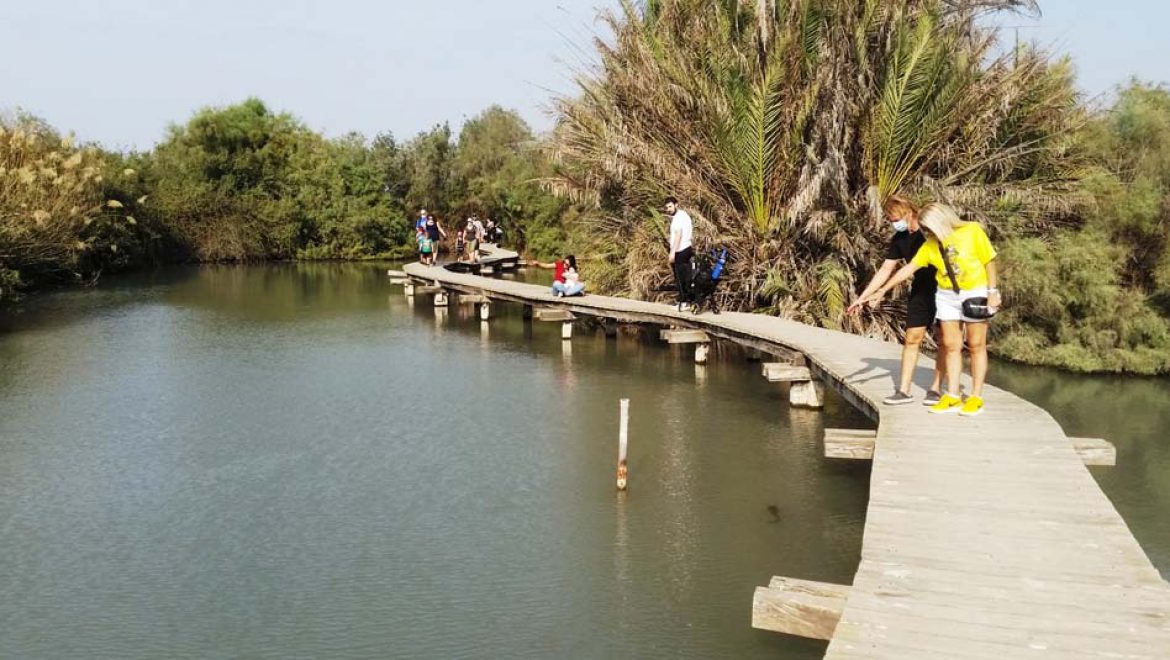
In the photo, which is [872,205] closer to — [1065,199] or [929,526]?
[1065,199]

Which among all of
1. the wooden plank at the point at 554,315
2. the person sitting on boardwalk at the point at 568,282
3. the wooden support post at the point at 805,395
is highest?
the person sitting on boardwalk at the point at 568,282

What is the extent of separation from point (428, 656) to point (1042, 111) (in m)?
14.7

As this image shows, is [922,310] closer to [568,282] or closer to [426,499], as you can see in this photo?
[426,499]

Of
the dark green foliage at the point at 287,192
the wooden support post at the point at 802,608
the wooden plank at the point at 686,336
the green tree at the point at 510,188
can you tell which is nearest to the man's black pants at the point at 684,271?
the wooden plank at the point at 686,336

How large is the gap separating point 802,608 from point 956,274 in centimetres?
363

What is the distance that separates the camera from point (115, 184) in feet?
115

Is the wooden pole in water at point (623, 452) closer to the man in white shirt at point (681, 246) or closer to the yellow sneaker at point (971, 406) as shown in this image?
the yellow sneaker at point (971, 406)

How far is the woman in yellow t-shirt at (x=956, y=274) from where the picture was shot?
7.98m

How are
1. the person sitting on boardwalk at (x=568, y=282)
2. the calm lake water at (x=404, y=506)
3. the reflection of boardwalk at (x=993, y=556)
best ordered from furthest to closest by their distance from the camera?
the person sitting on boardwalk at (x=568, y=282), the calm lake water at (x=404, y=506), the reflection of boardwalk at (x=993, y=556)

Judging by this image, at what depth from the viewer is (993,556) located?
18.7 ft

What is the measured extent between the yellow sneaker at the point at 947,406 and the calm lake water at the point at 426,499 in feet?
3.54

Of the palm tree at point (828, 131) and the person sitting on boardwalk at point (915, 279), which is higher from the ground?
the palm tree at point (828, 131)

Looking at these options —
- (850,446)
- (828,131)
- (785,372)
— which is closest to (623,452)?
(850,446)

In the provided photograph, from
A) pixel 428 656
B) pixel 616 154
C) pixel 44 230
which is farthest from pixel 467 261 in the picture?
pixel 428 656
